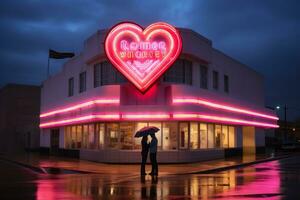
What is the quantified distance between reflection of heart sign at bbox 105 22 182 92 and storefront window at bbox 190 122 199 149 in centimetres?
427

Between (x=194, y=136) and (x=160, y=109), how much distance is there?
349 centimetres

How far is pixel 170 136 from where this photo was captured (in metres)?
32.2

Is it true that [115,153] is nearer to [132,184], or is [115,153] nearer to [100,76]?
[100,76]

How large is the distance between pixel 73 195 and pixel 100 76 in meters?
20.3

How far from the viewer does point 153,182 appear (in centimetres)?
1925

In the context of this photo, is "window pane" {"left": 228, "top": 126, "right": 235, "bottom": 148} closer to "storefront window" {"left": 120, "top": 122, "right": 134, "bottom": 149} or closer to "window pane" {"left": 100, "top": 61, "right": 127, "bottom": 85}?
"storefront window" {"left": 120, "top": 122, "right": 134, "bottom": 149}

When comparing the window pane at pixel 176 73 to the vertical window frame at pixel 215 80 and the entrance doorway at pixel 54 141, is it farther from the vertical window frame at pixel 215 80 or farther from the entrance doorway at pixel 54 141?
the entrance doorway at pixel 54 141

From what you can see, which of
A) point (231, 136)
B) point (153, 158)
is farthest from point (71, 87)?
point (153, 158)

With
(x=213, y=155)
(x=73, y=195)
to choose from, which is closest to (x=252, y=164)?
(x=213, y=155)

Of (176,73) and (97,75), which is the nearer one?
(176,73)

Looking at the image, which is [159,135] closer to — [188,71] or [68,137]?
[188,71]

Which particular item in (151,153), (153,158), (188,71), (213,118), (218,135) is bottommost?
(153,158)

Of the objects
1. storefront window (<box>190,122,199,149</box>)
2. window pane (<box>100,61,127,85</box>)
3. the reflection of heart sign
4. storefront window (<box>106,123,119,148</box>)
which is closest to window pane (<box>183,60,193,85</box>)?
storefront window (<box>190,122,199,149</box>)

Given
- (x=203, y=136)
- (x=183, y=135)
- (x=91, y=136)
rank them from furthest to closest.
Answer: (x=91, y=136), (x=203, y=136), (x=183, y=135)
